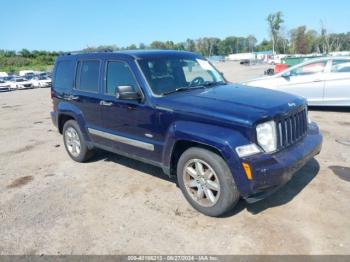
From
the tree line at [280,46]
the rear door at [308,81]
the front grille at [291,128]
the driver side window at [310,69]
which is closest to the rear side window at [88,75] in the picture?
the front grille at [291,128]

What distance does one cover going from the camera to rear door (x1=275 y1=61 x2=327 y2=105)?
958 centimetres

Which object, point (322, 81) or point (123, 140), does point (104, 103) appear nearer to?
point (123, 140)

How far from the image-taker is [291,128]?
4.03 metres

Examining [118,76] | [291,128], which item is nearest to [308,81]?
[291,128]

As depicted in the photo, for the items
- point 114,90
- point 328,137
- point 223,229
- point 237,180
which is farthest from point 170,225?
point 328,137

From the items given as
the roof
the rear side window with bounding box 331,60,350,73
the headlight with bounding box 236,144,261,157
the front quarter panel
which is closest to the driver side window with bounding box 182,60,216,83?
the roof

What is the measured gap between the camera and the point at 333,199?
4258 mm

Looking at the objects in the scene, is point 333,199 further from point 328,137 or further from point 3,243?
point 3,243

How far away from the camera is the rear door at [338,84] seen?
9.22 metres

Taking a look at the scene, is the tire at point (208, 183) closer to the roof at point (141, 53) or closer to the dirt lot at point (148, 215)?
the dirt lot at point (148, 215)

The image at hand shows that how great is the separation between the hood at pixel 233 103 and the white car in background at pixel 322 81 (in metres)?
5.62

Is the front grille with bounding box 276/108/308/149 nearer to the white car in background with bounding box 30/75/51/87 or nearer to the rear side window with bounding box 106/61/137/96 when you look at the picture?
the rear side window with bounding box 106/61/137/96

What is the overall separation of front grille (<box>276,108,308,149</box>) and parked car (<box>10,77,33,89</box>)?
113ft

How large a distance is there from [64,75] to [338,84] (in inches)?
286
